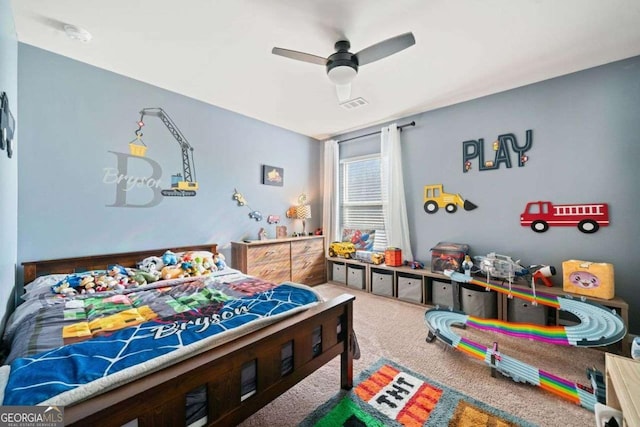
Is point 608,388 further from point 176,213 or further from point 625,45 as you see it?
point 176,213

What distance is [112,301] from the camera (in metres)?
1.75

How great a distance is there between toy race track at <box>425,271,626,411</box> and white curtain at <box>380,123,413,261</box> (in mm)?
1435

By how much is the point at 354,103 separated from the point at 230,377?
3.11m

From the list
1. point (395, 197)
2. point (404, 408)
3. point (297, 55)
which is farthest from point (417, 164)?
point (404, 408)

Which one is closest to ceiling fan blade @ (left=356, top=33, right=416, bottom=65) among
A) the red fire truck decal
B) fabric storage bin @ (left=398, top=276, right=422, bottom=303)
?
the red fire truck decal

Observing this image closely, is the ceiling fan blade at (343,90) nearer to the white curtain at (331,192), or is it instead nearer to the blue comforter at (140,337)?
the blue comforter at (140,337)

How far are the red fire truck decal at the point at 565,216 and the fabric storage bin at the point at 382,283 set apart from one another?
1.69 m

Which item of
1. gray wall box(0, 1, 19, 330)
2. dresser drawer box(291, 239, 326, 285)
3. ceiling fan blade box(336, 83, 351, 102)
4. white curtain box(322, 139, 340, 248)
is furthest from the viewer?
white curtain box(322, 139, 340, 248)

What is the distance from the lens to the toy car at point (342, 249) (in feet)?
13.4

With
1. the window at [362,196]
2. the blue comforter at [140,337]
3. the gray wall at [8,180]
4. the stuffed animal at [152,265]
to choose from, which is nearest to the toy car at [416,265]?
the window at [362,196]

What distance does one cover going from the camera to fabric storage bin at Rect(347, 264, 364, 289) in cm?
387

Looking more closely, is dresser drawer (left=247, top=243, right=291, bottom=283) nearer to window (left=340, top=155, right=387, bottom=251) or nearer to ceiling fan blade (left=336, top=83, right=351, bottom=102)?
window (left=340, top=155, right=387, bottom=251)

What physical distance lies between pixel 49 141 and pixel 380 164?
3827 millimetres

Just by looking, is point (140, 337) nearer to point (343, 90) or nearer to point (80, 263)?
point (80, 263)
